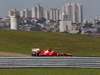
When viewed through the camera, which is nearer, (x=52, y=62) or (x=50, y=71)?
(x=50, y=71)

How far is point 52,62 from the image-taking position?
64.1ft

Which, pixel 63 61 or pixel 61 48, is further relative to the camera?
pixel 61 48

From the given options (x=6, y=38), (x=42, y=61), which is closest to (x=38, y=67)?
(x=42, y=61)

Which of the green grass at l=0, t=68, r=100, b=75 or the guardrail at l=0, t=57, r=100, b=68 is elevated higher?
the guardrail at l=0, t=57, r=100, b=68

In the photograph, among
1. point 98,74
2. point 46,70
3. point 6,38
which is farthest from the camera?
point 6,38

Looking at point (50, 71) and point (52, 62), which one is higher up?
point (52, 62)

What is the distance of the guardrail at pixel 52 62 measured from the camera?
763 inches

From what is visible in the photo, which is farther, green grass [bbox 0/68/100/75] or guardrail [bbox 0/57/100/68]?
guardrail [bbox 0/57/100/68]

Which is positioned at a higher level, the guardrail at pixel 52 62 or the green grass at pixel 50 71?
the guardrail at pixel 52 62

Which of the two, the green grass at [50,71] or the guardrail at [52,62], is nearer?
the green grass at [50,71]

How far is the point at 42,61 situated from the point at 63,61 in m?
1.18

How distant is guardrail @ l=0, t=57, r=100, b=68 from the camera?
1938 centimetres

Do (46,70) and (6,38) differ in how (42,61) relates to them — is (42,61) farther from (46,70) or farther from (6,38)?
(6,38)

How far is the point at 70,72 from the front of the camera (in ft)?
60.3
